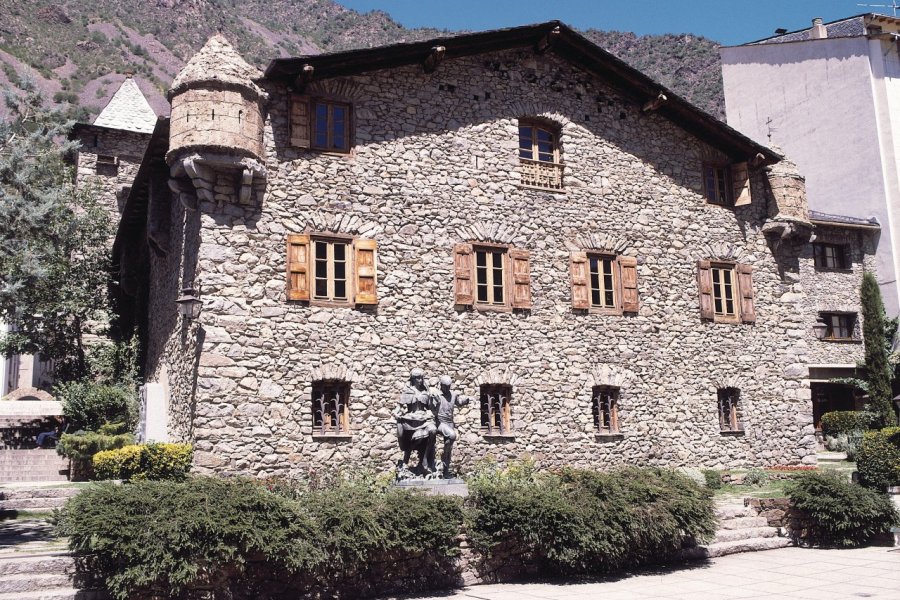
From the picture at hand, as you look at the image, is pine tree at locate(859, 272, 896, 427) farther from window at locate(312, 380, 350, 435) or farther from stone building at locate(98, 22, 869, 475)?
window at locate(312, 380, 350, 435)

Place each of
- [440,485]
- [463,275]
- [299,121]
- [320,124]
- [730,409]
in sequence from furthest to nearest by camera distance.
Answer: [730,409] < [463,275] < [320,124] < [299,121] < [440,485]

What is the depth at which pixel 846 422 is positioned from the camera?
27.9 meters

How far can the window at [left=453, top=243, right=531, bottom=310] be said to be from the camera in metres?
17.9

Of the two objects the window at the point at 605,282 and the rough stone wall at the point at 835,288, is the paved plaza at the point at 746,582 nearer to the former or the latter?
the window at the point at 605,282

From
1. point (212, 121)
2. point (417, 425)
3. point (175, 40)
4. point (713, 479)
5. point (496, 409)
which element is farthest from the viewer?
point (175, 40)

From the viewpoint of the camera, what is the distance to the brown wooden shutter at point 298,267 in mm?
16016

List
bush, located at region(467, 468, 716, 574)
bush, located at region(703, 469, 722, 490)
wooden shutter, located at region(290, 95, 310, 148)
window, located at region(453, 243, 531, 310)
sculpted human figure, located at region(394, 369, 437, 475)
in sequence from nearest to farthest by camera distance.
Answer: bush, located at region(467, 468, 716, 574) < sculpted human figure, located at region(394, 369, 437, 475) < wooden shutter, located at region(290, 95, 310, 148) < bush, located at region(703, 469, 722, 490) < window, located at region(453, 243, 531, 310)

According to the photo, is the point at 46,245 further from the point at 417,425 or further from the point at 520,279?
the point at 520,279

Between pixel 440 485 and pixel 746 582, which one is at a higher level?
pixel 440 485

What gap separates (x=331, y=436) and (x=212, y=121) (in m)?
6.49

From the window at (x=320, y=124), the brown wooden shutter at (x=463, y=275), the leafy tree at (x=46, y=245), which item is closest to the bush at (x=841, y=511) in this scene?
the brown wooden shutter at (x=463, y=275)

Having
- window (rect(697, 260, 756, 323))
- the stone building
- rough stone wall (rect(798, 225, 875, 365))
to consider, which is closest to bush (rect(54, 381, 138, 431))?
the stone building

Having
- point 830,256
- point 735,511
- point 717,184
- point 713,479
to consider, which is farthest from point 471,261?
point 830,256

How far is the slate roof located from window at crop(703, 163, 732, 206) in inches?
410
